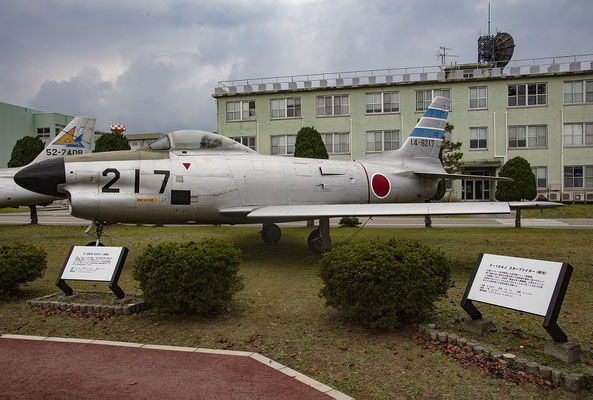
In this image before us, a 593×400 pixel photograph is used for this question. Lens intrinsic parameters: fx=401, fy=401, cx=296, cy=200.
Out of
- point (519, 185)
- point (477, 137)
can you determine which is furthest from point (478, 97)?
point (519, 185)

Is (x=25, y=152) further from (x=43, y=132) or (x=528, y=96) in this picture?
(x=528, y=96)

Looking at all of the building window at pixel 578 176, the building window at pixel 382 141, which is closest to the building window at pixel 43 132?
the building window at pixel 382 141

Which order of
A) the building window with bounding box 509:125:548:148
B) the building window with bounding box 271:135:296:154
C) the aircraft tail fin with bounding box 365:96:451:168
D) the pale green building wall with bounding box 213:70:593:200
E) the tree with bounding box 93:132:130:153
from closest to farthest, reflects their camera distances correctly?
the aircraft tail fin with bounding box 365:96:451:168, the tree with bounding box 93:132:130:153, the pale green building wall with bounding box 213:70:593:200, the building window with bounding box 509:125:548:148, the building window with bounding box 271:135:296:154

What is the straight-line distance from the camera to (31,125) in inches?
2325

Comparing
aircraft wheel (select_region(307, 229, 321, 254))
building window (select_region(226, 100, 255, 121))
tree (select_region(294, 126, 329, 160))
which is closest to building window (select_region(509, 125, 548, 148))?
tree (select_region(294, 126, 329, 160))

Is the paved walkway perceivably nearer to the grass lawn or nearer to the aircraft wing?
the grass lawn

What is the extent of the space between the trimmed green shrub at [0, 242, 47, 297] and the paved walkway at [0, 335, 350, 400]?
249 cm

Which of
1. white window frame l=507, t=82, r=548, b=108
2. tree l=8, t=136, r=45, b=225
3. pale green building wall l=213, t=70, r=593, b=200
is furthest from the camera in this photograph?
white window frame l=507, t=82, r=548, b=108

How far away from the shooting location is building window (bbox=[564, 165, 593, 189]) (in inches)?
1519

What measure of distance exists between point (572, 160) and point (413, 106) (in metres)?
16.0

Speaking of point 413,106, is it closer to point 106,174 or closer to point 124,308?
point 106,174

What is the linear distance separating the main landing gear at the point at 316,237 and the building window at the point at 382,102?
93.8ft

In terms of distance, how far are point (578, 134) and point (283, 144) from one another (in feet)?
94.6

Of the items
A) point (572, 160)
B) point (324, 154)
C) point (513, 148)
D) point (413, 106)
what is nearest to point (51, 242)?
point (324, 154)
